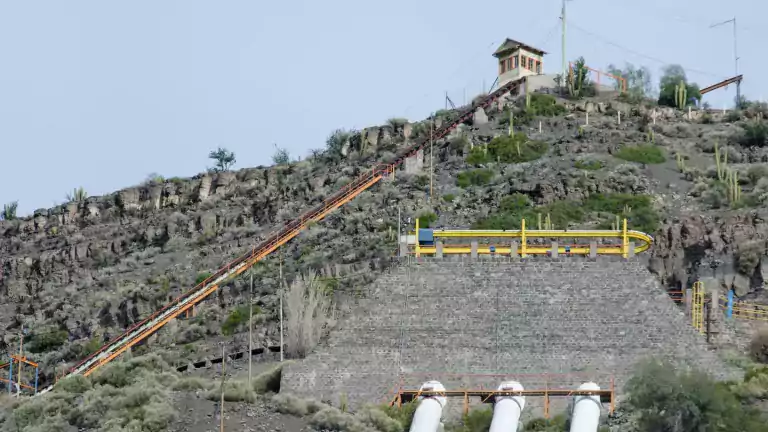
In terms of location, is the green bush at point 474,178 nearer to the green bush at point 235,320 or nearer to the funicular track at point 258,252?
the funicular track at point 258,252

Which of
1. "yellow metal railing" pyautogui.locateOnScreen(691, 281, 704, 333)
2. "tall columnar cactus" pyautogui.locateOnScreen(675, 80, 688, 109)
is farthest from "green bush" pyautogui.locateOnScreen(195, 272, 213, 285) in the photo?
"tall columnar cactus" pyautogui.locateOnScreen(675, 80, 688, 109)

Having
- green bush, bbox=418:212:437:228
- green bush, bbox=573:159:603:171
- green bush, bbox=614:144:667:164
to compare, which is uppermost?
green bush, bbox=614:144:667:164

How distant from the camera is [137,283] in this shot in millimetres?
79562

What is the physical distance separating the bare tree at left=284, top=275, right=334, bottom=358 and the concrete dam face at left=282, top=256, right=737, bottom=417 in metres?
9.26

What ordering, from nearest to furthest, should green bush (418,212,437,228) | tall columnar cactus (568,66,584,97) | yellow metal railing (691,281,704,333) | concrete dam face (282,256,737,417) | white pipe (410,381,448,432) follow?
1. white pipe (410,381,448,432)
2. concrete dam face (282,256,737,417)
3. yellow metal railing (691,281,704,333)
4. green bush (418,212,437,228)
5. tall columnar cactus (568,66,584,97)

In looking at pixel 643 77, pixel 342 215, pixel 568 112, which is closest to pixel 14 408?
pixel 342 215

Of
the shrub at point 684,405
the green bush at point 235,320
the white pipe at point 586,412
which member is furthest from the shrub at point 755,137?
the white pipe at point 586,412

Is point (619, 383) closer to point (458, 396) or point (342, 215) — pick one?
point (458, 396)

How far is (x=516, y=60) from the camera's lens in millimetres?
100250

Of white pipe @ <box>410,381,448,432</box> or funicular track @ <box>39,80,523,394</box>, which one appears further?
funicular track @ <box>39,80,523,394</box>

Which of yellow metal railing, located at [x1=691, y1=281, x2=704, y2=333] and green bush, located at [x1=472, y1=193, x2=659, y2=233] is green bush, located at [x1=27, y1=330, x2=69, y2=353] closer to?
green bush, located at [x1=472, y1=193, x2=659, y2=233]

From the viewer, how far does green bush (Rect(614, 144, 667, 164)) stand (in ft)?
274

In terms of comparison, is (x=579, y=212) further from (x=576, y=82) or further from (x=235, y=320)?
(x=576, y=82)

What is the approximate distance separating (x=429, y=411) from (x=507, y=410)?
90.2 inches
